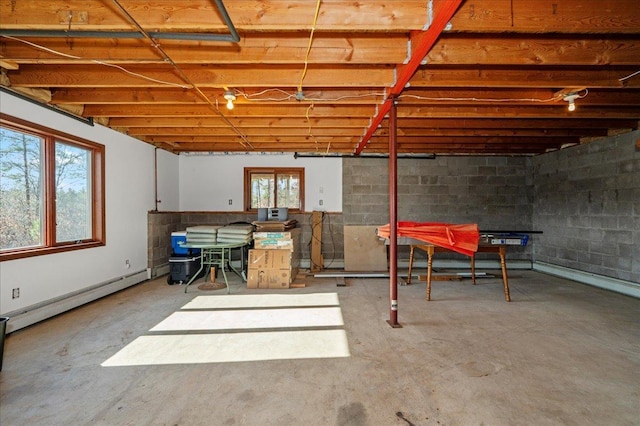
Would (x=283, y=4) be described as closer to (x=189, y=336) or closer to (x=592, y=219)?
(x=189, y=336)

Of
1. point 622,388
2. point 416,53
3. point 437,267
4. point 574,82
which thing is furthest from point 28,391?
point 437,267

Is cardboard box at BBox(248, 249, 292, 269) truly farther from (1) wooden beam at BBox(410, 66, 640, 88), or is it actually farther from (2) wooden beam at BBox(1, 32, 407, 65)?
(1) wooden beam at BBox(410, 66, 640, 88)

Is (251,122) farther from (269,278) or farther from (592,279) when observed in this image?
Result: (592,279)

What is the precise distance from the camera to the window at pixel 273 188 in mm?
6309

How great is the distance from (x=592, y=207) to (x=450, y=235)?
3.20 meters

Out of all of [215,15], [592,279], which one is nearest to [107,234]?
[215,15]

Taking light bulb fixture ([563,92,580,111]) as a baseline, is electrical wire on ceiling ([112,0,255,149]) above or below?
above

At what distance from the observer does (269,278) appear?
4633 millimetres

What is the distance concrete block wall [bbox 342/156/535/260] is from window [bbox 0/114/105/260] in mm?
4408

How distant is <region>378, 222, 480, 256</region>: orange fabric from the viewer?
3.64m

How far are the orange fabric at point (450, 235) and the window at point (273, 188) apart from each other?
3.01 meters

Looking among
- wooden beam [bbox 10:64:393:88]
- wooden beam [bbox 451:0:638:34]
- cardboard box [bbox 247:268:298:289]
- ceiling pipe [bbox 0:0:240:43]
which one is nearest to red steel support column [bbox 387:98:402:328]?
wooden beam [bbox 10:64:393:88]

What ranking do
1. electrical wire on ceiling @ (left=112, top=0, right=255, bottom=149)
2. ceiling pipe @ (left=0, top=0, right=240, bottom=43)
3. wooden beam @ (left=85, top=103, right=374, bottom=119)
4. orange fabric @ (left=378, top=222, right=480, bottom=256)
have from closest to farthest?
electrical wire on ceiling @ (left=112, top=0, right=255, bottom=149) → ceiling pipe @ (left=0, top=0, right=240, bottom=43) → orange fabric @ (left=378, top=222, right=480, bottom=256) → wooden beam @ (left=85, top=103, right=374, bottom=119)

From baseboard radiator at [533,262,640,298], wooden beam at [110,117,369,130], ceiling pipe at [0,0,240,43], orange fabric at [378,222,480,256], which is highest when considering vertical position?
ceiling pipe at [0,0,240,43]
